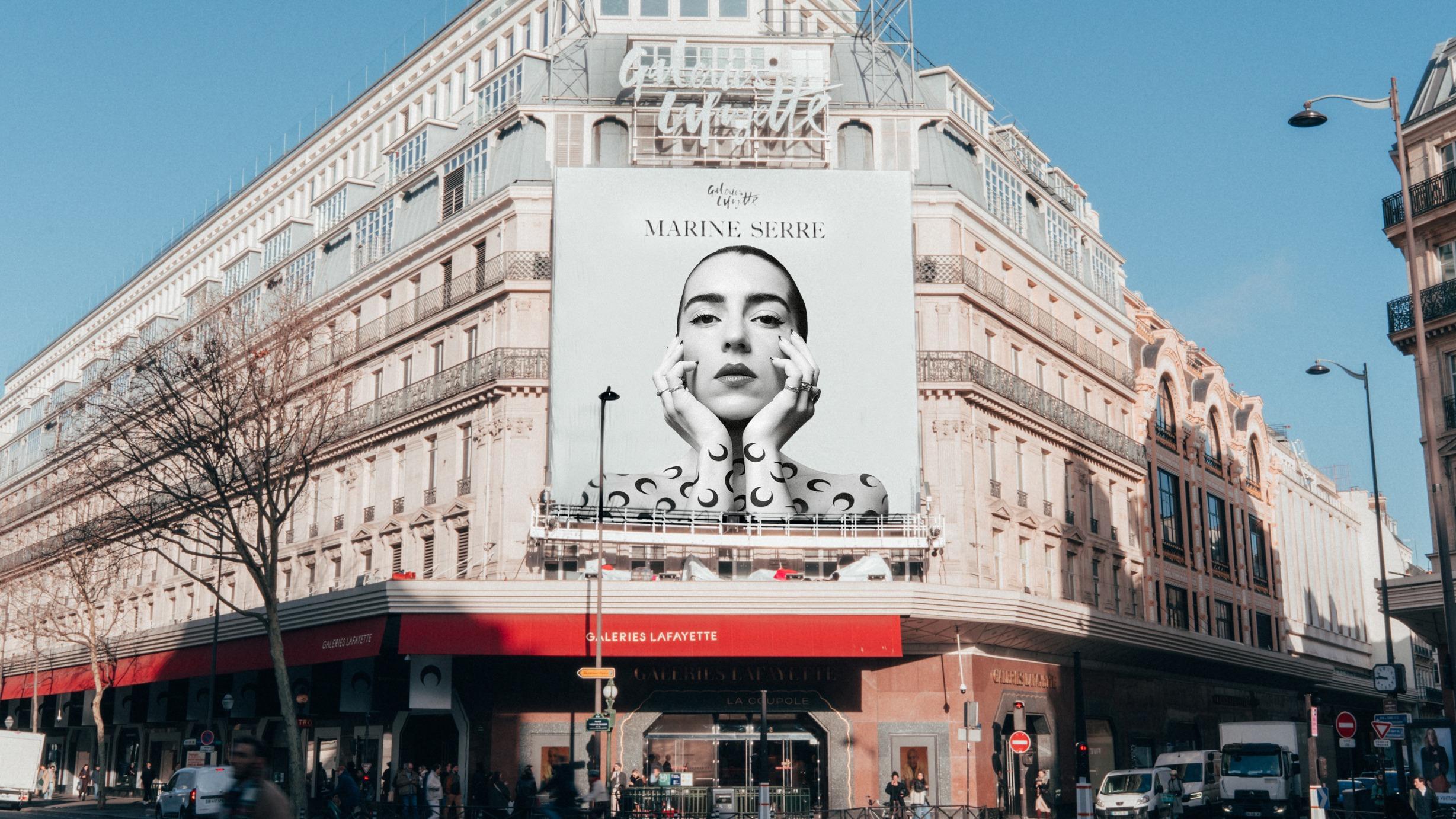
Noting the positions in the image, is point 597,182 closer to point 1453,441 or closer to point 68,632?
point 1453,441

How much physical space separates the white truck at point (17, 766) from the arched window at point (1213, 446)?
4942 cm

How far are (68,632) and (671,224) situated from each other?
41232 millimetres

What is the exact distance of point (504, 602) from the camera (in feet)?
128

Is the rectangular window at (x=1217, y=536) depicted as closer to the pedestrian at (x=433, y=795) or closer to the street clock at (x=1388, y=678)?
the street clock at (x=1388, y=678)

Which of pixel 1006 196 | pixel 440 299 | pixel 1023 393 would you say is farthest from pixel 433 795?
pixel 1006 196

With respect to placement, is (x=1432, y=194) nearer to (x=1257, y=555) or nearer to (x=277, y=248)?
(x=1257, y=555)

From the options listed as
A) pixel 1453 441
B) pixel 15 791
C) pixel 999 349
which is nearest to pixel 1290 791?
pixel 1453 441

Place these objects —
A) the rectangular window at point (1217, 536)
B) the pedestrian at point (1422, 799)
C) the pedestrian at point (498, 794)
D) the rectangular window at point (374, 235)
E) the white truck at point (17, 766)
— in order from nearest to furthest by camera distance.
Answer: the pedestrian at point (1422, 799)
the pedestrian at point (498, 794)
the white truck at point (17, 766)
the rectangular window at point (374, 235)
the rectangular window at point (1217, 536)

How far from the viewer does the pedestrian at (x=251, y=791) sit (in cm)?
1064

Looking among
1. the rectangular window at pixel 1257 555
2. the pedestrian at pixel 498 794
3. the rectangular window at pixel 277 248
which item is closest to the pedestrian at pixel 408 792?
the pedestrian at pixel 498 794

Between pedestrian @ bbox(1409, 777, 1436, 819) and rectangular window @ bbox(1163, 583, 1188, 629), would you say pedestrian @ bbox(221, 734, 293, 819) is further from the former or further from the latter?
rectangular window @ bbox(1163, 583, 1188, 629)

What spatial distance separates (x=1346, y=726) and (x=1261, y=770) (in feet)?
29.3

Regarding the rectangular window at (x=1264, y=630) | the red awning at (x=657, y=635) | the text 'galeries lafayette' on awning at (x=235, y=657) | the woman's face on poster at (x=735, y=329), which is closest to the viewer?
the red awning at (x=657, y=635)

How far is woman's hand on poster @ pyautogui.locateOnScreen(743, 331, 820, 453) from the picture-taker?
4409 cm
